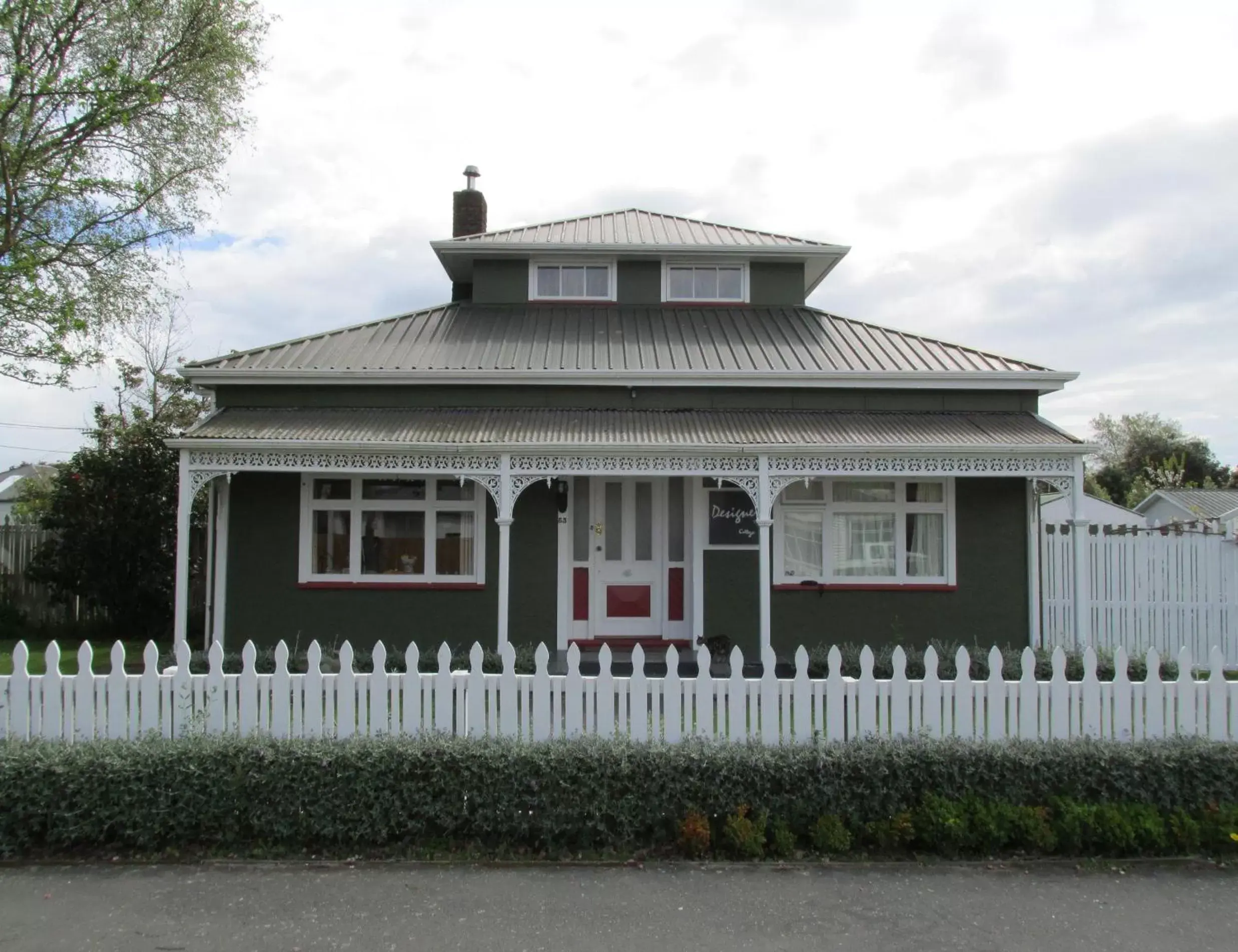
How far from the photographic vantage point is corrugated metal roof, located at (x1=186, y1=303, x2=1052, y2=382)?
12.1 metres

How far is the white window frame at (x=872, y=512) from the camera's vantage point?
1176 cm

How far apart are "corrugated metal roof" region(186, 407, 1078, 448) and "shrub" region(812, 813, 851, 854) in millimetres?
5718

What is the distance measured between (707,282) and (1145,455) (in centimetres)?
6001

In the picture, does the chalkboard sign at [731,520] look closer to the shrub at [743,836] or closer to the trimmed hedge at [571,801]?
the trimmed hedge at [571,801]

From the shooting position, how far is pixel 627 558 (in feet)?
39.7

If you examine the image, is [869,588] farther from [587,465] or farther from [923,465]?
[587,465]

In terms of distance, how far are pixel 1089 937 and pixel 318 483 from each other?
9909 mm

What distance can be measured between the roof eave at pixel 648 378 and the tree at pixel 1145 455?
48696 mm

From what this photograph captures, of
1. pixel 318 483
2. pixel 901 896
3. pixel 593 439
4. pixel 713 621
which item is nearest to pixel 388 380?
pixel 318 483

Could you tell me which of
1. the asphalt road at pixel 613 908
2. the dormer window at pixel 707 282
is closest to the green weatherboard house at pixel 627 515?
the dormer window at pixel 707 282

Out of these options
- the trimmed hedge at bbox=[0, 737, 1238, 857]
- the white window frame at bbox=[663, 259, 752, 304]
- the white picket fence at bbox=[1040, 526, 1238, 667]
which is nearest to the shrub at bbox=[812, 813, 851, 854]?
the trimmed hedge at bbox=[0, 737, 1238, 857]

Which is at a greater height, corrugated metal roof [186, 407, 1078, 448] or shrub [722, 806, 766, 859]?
corrugated metal roof [186, 407, 1078, 448]

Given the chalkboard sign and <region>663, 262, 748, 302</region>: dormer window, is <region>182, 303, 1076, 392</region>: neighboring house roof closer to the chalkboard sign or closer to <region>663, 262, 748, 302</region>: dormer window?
<region>663, 262, 748, 302</region>: dormer window

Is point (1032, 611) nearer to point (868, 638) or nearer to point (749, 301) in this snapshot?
point (868, 638)
